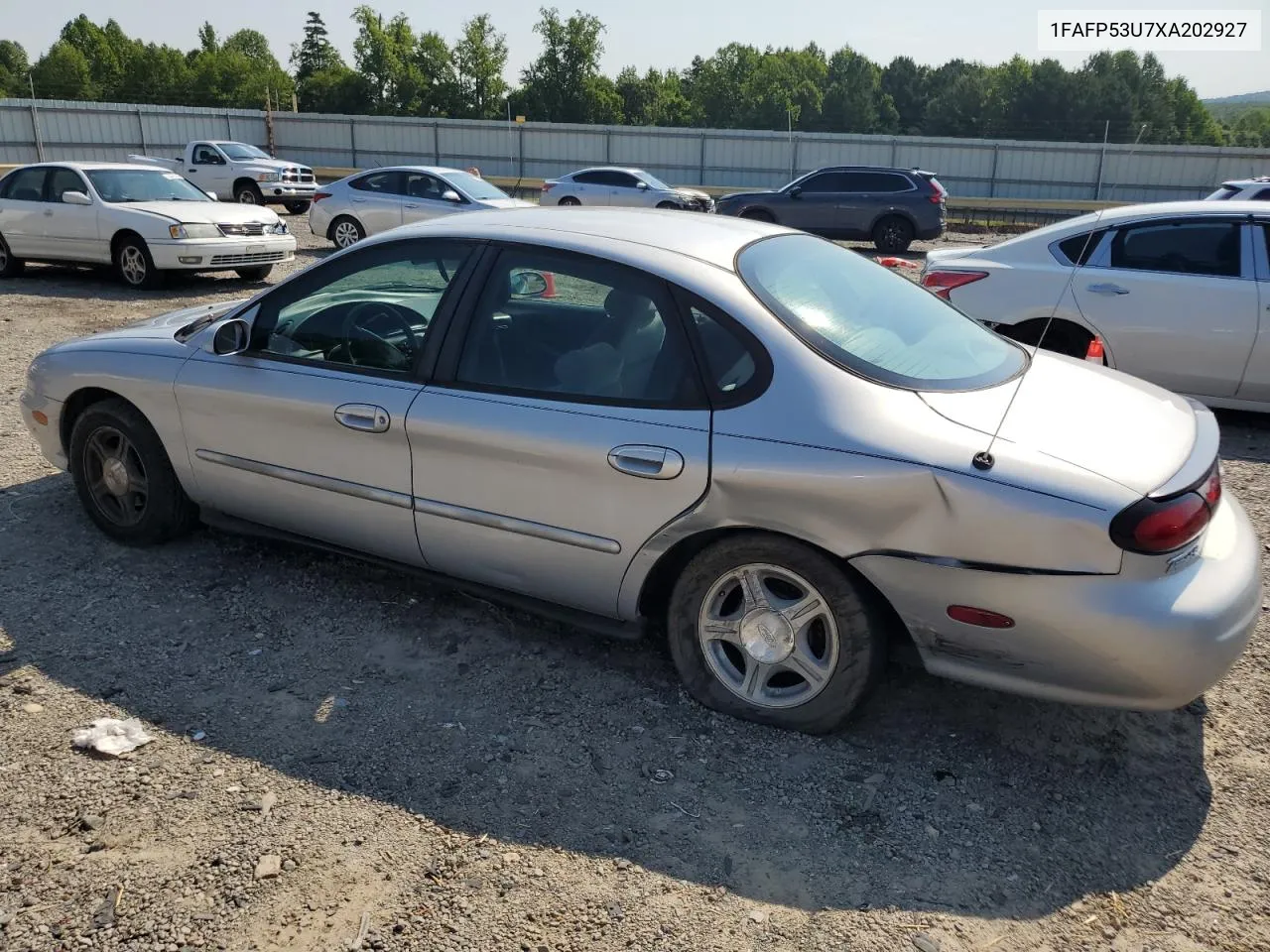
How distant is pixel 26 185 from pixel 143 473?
10.6 metres

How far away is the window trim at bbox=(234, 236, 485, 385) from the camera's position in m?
3.59

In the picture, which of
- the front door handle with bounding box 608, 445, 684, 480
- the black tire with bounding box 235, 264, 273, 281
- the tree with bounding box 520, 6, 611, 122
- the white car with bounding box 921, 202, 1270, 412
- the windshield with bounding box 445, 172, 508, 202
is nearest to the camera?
the front door handle with bounding box 608, 445, 684, 480

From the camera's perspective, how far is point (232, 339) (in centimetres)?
396

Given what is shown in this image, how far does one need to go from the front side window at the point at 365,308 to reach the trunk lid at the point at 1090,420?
1.85 metres

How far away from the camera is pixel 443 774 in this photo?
3.02m

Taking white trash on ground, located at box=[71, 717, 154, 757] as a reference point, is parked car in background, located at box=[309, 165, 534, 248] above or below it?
above

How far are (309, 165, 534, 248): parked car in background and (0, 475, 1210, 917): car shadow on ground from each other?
11.8 meters

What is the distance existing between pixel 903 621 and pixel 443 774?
1470mm

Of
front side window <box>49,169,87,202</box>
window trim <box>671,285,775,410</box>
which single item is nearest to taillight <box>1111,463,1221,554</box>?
window trim <box>671,285,775,410</box>

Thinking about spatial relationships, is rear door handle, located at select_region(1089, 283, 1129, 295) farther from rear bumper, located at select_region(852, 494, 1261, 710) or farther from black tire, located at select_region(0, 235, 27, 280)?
black tire, located at select_region(0, 235, 27, 280)

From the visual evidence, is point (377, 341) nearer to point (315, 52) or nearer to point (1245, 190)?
point (1245, 190)

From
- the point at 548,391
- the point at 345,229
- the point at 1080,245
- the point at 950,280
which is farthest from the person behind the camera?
the point at 345,229

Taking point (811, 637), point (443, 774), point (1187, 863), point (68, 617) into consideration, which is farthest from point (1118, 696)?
point (68, 617)

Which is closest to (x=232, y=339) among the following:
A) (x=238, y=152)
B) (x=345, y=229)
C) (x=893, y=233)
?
(x=345, y=229)
